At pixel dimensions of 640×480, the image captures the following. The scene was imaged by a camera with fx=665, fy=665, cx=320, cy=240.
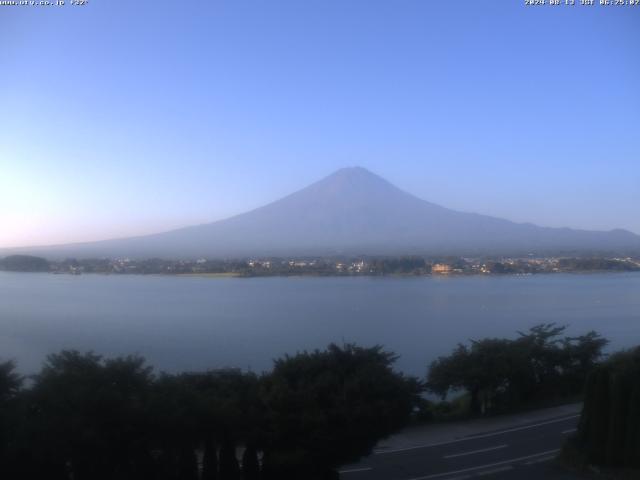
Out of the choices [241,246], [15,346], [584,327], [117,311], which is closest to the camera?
[15,346]

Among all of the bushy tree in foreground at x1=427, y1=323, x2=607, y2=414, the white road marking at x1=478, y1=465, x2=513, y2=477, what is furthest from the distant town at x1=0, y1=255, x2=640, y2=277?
the white road marking at x1=478, y1=465, x2=513, y2=477

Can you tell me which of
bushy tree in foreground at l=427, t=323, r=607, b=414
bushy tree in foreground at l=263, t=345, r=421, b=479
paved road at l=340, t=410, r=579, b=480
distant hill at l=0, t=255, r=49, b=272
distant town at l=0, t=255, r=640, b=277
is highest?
distant hill at l=0, t=255, r=49, b=272

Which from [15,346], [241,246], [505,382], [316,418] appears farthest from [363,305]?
[241,246]

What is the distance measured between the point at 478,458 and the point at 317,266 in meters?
22.1

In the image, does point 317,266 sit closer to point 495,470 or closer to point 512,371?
point 512,371

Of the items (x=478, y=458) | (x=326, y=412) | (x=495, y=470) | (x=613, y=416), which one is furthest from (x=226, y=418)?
(x=613, y=416)

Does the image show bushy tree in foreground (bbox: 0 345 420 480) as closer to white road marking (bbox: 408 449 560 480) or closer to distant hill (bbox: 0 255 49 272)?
white road marking (bbox: 408 449 560 480)

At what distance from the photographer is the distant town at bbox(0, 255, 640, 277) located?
22.0 metres

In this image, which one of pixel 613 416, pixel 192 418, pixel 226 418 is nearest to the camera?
pixel 192 418

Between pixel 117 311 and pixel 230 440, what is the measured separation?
34.9 feet

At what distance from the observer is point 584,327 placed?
56.6ft

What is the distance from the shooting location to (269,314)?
1684 cm

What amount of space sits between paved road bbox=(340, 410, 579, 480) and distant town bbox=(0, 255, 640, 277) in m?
14.1

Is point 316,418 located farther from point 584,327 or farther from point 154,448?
point 584,327
